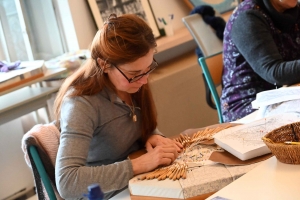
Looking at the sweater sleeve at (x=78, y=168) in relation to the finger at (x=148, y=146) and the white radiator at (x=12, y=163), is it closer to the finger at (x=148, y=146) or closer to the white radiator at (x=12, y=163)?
the finger at (x=148, y=146)

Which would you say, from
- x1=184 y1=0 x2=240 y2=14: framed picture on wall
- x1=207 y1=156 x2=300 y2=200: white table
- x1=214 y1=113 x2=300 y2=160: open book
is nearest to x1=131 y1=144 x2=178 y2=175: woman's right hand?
x1=214 y1=113 x2=300 y2=160: open book

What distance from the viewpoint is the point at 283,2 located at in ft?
6.59

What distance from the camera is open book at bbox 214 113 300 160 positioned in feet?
3.94

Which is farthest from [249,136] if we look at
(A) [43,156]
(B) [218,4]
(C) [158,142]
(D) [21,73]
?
(B) [218,4]

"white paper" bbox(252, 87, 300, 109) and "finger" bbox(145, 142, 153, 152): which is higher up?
"white paper" bbox(252, 87, 300, 109)

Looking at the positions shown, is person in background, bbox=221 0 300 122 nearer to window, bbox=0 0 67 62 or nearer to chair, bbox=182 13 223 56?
chair, bbox=182 13 223 56

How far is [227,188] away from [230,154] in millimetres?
199

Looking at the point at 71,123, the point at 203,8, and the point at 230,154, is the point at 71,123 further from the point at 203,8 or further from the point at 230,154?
the point at 203,8

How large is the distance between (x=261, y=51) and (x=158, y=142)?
26.4 inches

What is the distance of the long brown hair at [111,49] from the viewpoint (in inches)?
54.2

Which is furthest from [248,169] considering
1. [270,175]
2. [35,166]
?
[35,166]

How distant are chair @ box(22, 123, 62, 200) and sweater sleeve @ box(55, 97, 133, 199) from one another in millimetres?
95

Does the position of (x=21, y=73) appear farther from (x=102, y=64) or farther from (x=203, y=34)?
(x=203, y=34)

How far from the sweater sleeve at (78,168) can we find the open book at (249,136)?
0.89ft
